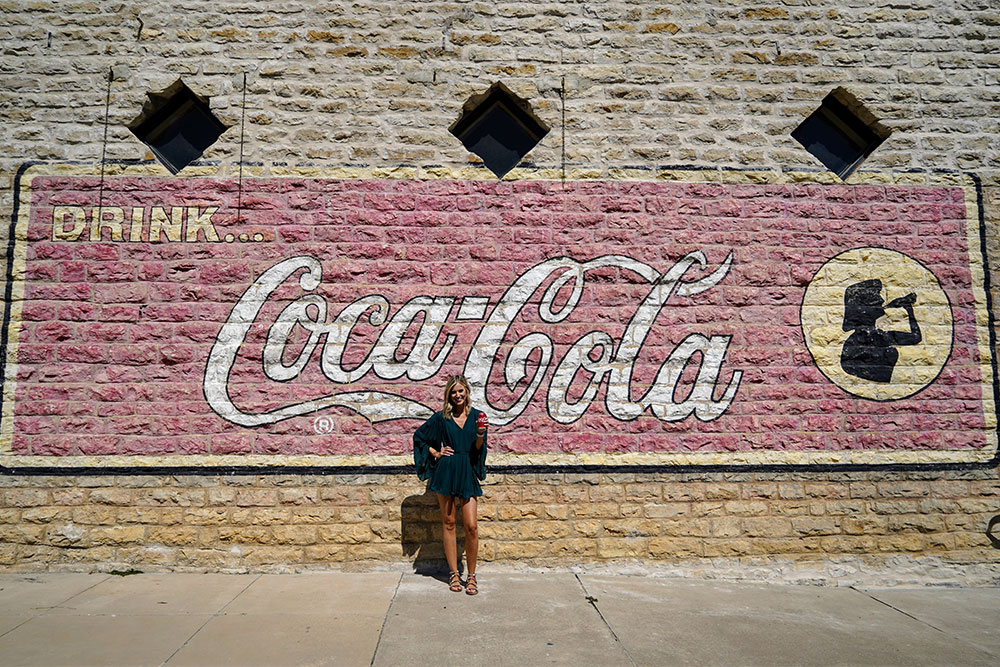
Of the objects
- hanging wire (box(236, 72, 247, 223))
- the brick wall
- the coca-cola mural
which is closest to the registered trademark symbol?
the coca-cola mural

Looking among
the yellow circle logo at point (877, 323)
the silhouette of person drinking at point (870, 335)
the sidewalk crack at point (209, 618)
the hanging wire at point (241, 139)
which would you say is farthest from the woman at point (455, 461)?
the silhouette of person drinking at point (870, 335)

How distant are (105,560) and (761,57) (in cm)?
773

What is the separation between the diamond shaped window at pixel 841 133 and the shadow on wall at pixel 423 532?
5.07m

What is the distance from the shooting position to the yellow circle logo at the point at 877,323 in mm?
5797

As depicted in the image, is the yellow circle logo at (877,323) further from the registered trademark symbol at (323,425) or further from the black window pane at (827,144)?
the registered trademark symbol at (323,425)

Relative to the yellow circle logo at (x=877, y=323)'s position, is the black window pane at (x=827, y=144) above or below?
above

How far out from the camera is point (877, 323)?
19.2 feet

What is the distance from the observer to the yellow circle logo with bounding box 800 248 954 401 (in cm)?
580

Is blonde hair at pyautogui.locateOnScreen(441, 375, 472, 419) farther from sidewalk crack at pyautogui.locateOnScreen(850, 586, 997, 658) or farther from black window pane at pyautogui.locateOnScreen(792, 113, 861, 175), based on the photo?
black window pane at pyautogui.locateOnScreen(792, 113, 861, 175)

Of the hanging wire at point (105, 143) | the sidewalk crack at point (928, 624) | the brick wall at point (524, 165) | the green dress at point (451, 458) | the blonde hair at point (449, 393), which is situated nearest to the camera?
the sidewalk crack at point (928, 624)

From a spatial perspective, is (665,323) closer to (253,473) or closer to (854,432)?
(854,432)

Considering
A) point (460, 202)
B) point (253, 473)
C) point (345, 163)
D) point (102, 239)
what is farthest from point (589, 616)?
point (102, 239)

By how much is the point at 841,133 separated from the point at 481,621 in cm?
578

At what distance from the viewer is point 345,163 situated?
5.83m
